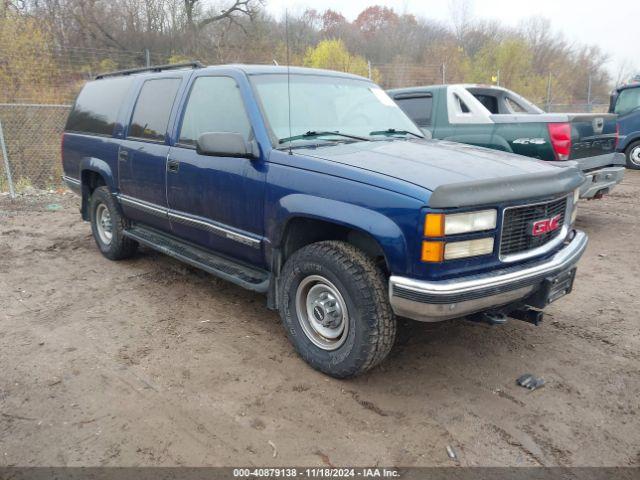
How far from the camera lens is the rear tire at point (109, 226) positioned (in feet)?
17.0

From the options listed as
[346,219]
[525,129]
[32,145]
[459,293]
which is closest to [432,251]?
[459,293]

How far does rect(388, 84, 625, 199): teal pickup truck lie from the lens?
238 inches

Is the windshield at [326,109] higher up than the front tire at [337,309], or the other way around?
the windshield at [326,109]

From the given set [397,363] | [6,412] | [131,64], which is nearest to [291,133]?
[397,363]

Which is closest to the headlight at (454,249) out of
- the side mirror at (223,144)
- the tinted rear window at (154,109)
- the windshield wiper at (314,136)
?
the windshield wiper at (314,136)

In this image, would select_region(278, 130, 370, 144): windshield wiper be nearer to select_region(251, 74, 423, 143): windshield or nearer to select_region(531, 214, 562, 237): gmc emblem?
select_region(251, 74, 423, 143): windshield

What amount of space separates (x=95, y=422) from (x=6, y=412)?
0.55m

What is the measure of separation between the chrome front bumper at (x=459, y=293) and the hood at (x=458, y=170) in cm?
42

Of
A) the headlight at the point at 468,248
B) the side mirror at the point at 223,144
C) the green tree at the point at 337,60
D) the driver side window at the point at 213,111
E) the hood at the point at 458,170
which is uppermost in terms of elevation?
the green tree at the point at 337,60

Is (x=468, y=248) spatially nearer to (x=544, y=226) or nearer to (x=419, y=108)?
(x=544, y=226)

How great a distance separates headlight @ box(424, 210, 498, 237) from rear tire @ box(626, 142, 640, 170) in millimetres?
11686

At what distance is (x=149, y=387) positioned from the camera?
305 cm

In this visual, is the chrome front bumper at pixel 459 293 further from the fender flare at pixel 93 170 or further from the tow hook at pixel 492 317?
the fender flare at pixel 93 170

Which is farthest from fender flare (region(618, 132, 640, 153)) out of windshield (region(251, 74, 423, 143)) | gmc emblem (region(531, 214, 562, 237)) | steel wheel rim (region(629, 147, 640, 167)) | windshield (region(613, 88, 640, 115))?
gmc emblem (region(531, 214, 562, 237))
